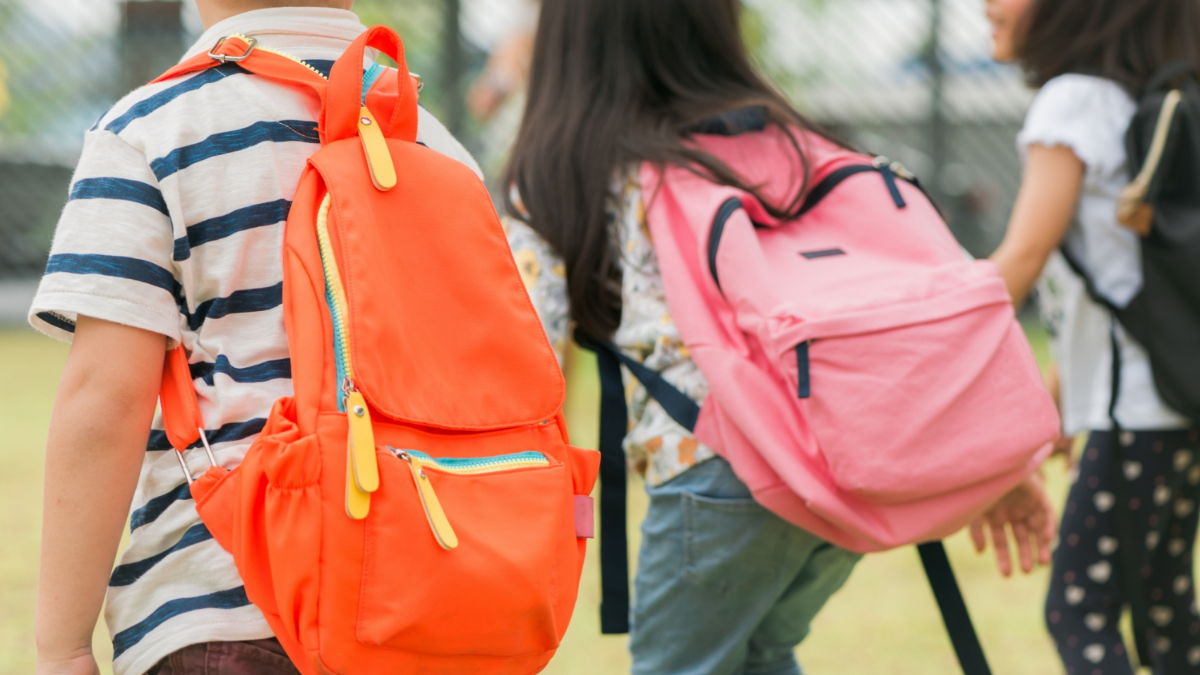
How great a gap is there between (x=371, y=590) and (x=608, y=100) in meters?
1.04

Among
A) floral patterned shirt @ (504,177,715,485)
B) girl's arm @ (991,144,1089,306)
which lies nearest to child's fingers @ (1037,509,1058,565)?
girl's arm @ (991,144,1089,306)

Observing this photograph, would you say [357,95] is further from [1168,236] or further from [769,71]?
[769,71]

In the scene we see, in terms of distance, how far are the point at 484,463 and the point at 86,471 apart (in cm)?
38

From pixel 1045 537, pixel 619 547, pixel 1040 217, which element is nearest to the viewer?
pixel 619 547

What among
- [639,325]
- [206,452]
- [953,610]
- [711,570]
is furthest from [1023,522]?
[206,452]

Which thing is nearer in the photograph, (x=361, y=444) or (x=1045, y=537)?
(x=361, y=444)

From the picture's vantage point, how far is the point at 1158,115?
6.73 ft

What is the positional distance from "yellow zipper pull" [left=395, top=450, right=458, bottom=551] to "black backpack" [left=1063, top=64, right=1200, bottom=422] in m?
1.51

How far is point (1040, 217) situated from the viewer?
209cm

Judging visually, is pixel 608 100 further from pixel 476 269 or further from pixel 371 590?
pixel 371 590

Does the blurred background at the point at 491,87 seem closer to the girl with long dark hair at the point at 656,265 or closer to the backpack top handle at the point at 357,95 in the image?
the girl with long dark hair at the point at 656,265

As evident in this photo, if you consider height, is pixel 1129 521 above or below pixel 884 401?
below

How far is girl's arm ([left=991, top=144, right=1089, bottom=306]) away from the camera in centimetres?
207

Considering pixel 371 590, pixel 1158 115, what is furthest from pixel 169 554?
pixel 1158 115
